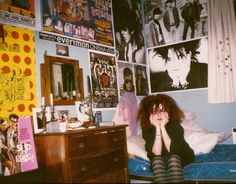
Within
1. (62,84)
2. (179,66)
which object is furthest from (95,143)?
(179,66)

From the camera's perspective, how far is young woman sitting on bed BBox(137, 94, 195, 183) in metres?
2.79

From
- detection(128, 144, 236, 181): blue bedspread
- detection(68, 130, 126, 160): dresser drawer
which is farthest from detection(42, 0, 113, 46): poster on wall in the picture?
detection(128, 144, 236, 181): blue bedspread

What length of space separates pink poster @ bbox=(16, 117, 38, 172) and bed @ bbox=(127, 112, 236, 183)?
122 cm

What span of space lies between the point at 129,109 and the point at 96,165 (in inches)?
74.3

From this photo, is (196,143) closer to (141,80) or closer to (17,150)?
(141,80)

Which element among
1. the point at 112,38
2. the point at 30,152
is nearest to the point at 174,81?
the point at 112,38

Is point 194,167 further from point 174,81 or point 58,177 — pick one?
point 174,81

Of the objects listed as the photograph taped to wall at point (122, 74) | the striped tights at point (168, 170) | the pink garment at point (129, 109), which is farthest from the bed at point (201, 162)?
the photograph taped to wall at point (122, 74)

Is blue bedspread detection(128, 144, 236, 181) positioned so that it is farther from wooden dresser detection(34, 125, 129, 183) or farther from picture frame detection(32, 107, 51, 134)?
picture frame detection(32, 107, 51, 134)

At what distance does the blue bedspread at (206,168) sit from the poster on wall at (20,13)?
81.4 inches

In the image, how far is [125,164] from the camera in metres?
Answer: 3.31

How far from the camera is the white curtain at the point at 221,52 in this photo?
469cm

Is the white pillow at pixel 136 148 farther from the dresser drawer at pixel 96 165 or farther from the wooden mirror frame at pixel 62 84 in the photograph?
the wooden mirror frame at pixel 62 84

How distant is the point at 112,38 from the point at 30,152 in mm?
2436
